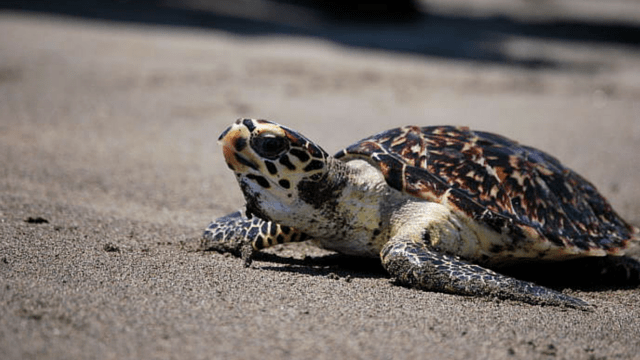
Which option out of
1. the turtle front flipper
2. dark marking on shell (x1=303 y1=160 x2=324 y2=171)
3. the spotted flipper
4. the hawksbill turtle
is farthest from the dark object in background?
the turtle front flipper

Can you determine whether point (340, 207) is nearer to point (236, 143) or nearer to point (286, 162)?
point (286, 162)

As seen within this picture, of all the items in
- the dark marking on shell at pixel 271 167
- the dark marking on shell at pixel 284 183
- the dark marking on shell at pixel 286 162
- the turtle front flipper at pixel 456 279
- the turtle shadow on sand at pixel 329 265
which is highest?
the dark marking on shell at pixel 286 162

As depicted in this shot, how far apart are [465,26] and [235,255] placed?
49.8 feet

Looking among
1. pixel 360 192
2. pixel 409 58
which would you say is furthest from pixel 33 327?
pixel 409 58

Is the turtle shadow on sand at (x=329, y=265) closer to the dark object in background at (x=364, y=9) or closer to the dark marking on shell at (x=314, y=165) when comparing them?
the dark marking on shell at (x=314, y=165)

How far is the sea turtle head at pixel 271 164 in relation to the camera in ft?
10.8

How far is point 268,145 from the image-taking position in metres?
3.31

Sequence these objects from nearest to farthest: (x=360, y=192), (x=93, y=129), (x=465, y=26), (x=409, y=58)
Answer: (x=360, y=192) → (x=93, y=129) → (x=409, y=58) → (x=465, y=26)

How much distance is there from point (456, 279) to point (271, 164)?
3.45 ft

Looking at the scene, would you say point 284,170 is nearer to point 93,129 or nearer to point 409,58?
point 93,129

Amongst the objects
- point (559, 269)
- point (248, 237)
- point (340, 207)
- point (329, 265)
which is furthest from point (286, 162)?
point (559, 269)

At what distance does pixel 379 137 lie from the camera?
4.01 meters

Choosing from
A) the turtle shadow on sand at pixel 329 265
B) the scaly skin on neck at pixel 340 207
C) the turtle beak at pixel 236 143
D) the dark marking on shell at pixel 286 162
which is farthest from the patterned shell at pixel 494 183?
the turtle beak at pixel 236 143

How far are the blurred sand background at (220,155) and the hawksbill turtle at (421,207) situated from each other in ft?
0.49
